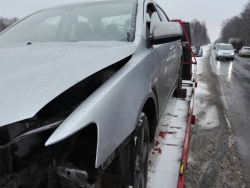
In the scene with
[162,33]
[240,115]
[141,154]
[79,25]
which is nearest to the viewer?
[141,154]

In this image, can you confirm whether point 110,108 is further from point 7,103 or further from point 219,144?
point 219,144

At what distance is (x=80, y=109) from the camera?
1094 mm

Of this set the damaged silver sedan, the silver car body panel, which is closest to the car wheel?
the damaged silver sedan

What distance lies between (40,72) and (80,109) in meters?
0.29

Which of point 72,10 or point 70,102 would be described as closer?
point 70,102

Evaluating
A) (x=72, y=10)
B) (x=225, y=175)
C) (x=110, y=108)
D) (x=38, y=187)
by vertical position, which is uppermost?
(x=72, y=10)

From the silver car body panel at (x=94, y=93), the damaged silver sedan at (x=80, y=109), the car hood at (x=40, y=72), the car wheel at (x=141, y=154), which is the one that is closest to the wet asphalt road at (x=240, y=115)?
the car wheel at (x=141, y=154)

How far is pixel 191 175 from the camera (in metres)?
2.37

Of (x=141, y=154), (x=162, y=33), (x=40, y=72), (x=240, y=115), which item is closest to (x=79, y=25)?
(x=162, y=33)

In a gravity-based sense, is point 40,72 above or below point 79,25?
below

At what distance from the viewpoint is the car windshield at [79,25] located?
79.8 inches


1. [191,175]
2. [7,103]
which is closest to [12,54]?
[7,103]

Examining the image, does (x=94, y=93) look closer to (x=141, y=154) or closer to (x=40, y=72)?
(x=40, y=72)

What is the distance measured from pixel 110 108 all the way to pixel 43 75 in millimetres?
369
